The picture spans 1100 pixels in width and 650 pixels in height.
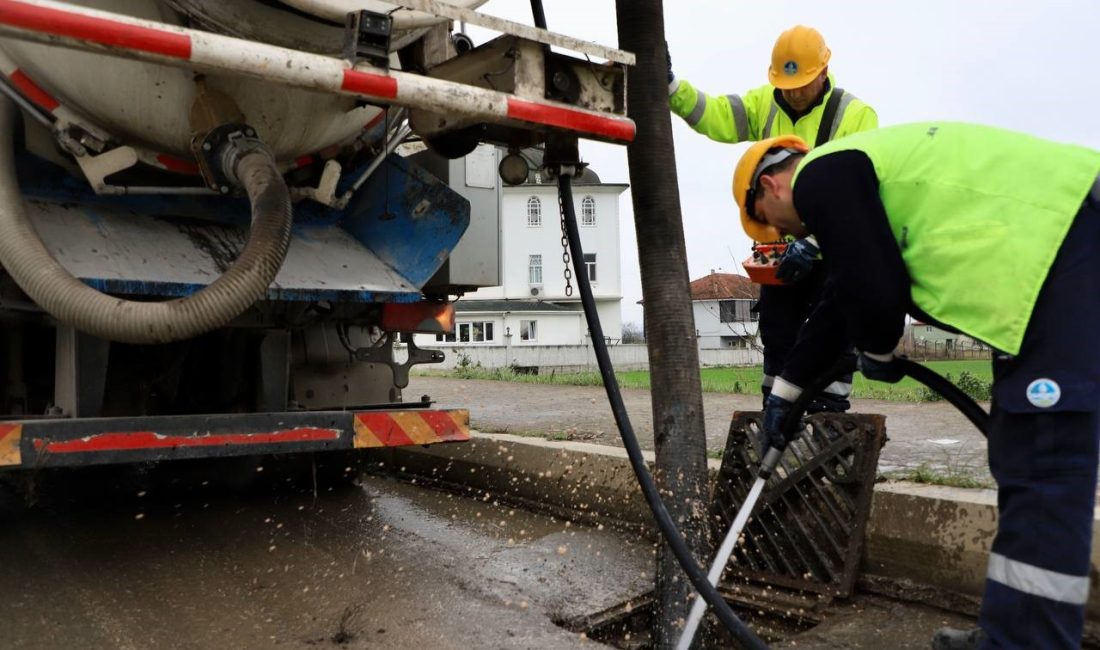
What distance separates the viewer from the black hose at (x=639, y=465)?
230 cm

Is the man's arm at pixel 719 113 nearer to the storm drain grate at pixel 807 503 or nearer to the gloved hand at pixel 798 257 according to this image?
the gloved hand at pixel 798 257

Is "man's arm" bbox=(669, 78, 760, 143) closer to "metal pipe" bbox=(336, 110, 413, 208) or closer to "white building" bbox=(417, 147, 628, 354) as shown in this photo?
"metal pipe" bbox=(336, 110, 413, 208)

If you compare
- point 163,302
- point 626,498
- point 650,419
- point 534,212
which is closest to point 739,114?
point 626,498

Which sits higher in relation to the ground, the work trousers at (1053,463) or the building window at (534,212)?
the building window at (534,212)

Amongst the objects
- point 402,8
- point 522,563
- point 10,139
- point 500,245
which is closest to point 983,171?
point 402,8

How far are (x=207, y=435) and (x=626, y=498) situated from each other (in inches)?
71.5

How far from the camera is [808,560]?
3.18 m

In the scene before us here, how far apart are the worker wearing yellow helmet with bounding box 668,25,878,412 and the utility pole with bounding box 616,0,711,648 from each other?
1.53ft

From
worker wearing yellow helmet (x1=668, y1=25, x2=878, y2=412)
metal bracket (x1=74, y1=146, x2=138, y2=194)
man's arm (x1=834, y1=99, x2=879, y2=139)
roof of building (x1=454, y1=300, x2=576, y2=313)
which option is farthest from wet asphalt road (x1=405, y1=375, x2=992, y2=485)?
roof of building (x1=454, y1=300, x2=576, y2=313)

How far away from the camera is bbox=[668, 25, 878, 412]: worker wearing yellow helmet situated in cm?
355

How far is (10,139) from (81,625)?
1698mm

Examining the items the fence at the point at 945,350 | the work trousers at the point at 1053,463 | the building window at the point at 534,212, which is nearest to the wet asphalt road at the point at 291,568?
the work trousers at the point at 1053,463

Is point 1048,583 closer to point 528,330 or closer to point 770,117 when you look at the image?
point 770,117

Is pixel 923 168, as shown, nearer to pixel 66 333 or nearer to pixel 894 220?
pixel 894 220
